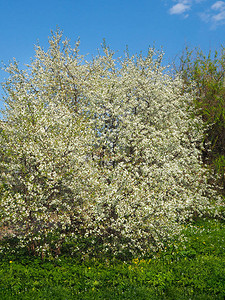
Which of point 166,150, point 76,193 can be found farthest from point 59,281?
point 166,150

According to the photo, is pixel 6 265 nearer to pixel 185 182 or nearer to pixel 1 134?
pixel 1 134

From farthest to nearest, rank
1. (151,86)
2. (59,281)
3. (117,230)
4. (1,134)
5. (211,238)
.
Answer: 1. (151,86)
2. (211,238)
3. (1,134)
4. (117,230)
5. (59,281)

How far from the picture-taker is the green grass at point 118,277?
7.48 m

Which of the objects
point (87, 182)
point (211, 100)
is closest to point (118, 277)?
point (87, 182)

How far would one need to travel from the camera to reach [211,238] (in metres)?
11.7

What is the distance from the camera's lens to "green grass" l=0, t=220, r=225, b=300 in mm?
7477

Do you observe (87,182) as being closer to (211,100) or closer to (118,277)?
(118,277)

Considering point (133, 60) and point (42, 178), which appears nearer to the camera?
point (42, 178)

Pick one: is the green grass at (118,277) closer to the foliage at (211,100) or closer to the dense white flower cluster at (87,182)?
the dense white flower cluster at (87,182)

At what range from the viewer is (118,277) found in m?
8.12

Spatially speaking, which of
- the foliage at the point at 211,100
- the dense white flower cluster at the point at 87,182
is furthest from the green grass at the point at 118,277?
the foliage at the point at 211,100

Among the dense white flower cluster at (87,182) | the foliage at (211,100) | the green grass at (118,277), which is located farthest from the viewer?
the foliage at (211,100)

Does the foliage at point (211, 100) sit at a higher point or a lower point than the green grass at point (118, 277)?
higher

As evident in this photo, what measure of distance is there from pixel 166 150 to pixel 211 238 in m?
4.06
